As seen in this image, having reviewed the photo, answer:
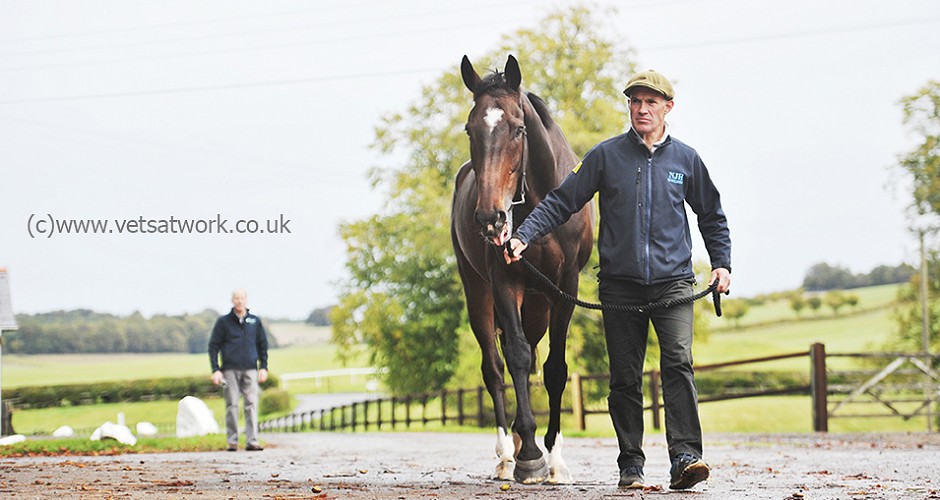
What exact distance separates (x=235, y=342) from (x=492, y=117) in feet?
27.9

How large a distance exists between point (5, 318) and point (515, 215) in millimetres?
14709

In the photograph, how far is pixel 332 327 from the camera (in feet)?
109

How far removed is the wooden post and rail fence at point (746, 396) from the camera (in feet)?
69.8

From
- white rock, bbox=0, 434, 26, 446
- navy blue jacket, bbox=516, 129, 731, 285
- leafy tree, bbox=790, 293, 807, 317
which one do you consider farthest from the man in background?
leafy tree, bbox=790, 293, 807, 317

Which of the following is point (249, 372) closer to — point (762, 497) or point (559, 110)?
point (762, 497)

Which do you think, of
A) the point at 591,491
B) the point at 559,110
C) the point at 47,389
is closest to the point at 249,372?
the point at 591,491

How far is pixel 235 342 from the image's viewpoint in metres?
15.0

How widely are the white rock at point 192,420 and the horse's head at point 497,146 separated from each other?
13.9 meters

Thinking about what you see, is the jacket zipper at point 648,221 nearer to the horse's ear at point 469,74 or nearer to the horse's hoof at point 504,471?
the horse's ear at point 469,74

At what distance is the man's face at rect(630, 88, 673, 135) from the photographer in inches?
265

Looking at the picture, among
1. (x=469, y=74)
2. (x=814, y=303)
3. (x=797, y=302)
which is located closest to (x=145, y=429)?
(x=469, y=74)

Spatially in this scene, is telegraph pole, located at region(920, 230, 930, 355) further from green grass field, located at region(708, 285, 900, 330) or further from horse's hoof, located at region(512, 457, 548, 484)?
horse's hoof, located at region(512, 457, 548, 484)

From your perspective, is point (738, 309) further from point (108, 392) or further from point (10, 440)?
point (10, 440)

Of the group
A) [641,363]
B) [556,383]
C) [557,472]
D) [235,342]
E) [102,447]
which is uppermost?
[235,342]
